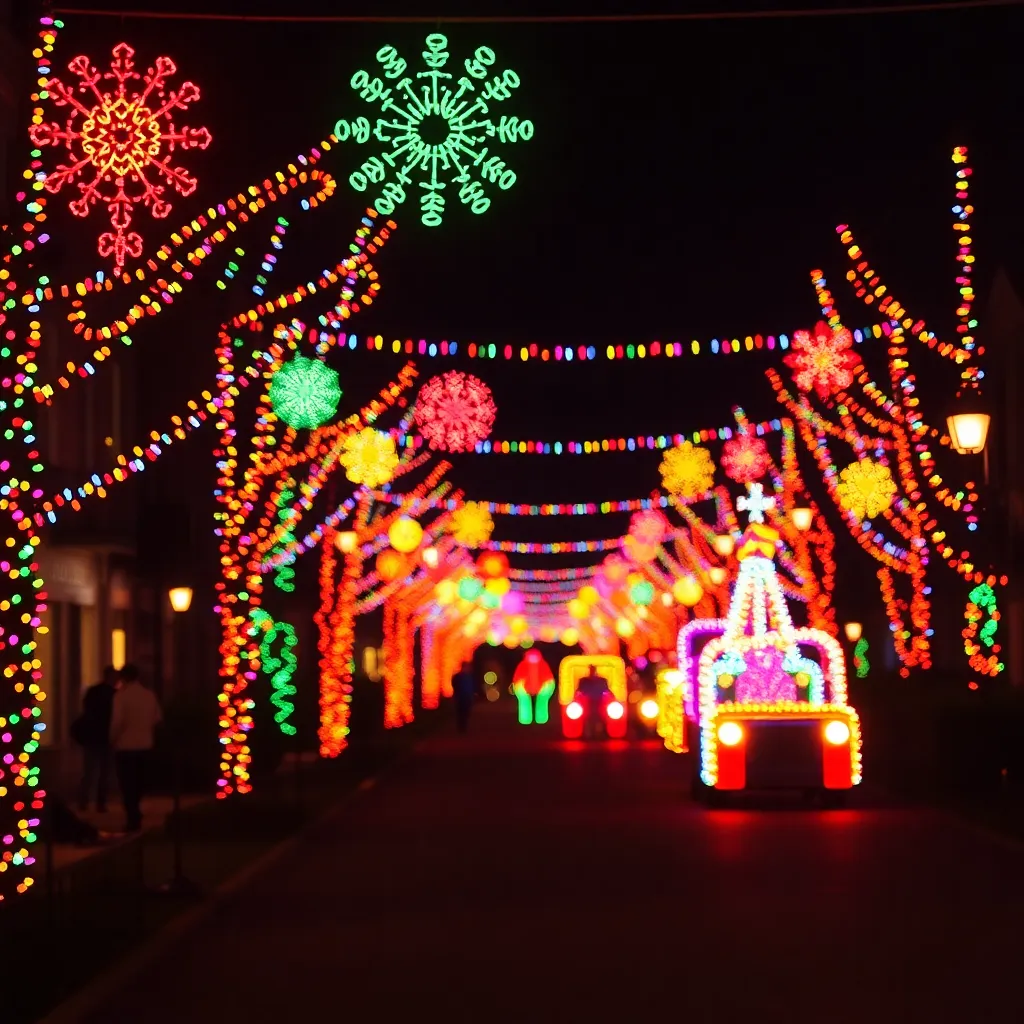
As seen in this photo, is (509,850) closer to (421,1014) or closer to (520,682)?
(421,1014)

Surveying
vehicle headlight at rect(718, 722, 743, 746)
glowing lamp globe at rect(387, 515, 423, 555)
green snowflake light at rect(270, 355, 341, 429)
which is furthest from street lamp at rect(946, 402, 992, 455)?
glowing lamp globe at rect(387, 515, 423, 555)

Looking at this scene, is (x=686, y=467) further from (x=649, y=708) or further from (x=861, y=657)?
(x=861, y=657)

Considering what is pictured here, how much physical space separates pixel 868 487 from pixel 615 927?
22371 millimetres

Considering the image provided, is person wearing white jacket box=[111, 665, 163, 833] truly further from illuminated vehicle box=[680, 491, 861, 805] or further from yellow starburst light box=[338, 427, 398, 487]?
yellow starburst light box=[338, 427, 398, 487]

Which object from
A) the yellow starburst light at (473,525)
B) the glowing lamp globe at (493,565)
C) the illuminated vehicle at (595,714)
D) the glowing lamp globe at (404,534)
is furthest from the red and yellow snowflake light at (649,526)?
the glowing lamp globe at (404,534)

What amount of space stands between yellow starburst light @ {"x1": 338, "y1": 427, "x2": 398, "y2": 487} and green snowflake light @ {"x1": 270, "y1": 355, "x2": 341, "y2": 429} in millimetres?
6976

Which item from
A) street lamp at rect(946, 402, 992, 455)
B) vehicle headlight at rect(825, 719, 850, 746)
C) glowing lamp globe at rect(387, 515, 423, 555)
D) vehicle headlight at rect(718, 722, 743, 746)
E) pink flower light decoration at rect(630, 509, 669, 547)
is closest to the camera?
street lamp at rect(946, 402, 992, 455)

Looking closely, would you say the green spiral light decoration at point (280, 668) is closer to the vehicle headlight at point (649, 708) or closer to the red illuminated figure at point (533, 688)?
the vehicle headlight at point (649, 708)

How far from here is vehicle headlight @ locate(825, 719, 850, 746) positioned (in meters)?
26.4

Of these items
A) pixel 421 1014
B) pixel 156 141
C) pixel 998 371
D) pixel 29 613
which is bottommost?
pixel 421 1014

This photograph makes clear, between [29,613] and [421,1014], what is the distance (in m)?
4.41

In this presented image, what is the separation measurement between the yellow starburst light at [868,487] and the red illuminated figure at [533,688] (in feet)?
121

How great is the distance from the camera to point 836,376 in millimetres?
29469

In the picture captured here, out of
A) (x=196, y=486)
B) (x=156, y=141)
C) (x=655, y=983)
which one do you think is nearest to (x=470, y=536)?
(x=196, y=486)
